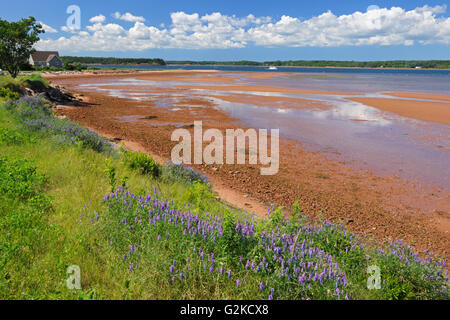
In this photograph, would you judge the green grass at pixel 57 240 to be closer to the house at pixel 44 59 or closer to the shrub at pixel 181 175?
the shrub at pixel 181 175

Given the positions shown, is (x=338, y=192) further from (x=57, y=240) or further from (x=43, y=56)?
(x=43, y=56)

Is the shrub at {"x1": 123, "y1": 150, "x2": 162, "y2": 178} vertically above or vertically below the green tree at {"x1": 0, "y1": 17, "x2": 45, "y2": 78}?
below

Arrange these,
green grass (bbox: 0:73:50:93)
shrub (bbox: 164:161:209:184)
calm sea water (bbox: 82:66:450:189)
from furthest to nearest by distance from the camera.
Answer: green grass (bbox: 0:73:50:93)
calm sea water (bbox: 82:66:450:189)
shrub (bbox: 164:161:209:184)

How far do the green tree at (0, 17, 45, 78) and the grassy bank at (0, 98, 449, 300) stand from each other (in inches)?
928

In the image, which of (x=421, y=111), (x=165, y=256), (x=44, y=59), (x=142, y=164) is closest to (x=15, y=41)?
(x=142, y=164)

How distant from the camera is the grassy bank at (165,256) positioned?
2746mm

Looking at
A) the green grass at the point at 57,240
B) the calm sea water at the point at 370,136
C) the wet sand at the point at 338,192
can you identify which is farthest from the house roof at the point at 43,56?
the green grass at the point at 57,240

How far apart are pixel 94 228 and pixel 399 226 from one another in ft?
19.5

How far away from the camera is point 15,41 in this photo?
22.9m

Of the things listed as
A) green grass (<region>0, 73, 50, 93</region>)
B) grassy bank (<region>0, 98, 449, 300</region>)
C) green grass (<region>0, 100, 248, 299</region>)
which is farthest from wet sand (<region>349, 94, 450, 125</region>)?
green grass (<region>0, 73, 50, 93</region>)

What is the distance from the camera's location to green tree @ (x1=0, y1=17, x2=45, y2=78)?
22.2 m

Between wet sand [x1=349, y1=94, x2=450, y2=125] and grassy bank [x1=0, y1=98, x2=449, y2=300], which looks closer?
grassy bank [x1=0, y1=98, x2=449, y2=300]

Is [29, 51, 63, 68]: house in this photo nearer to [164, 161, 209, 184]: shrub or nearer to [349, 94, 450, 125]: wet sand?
[349, 94, 450, 125]: wet sand

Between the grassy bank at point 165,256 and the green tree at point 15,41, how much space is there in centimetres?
2357
